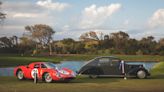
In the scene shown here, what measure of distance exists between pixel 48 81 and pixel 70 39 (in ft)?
393

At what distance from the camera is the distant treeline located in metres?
125

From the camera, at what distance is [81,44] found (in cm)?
13862

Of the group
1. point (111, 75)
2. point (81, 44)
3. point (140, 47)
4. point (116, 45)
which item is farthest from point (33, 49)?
point (111, 75)

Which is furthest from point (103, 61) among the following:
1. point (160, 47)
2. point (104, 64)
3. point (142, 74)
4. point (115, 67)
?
point (160, 47)

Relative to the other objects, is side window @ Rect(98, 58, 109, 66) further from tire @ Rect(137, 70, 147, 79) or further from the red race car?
the red race car

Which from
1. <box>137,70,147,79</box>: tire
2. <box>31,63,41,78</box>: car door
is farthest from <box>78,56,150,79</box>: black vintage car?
<box>31,63,41,78</box>: car door

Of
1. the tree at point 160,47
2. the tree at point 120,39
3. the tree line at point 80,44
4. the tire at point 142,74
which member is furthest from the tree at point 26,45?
the tire at point 142,74

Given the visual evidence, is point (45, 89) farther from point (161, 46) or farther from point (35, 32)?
point (35, 32)

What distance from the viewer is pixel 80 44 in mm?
137375

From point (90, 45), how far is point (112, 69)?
106223 mm

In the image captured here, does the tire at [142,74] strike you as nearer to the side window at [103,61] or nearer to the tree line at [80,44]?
the side window at [103,61]

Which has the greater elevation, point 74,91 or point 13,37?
point 13,37

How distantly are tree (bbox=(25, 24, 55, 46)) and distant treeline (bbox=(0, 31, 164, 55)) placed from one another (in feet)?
3.25

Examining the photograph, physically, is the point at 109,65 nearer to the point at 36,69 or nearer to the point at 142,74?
the point at 142,74
